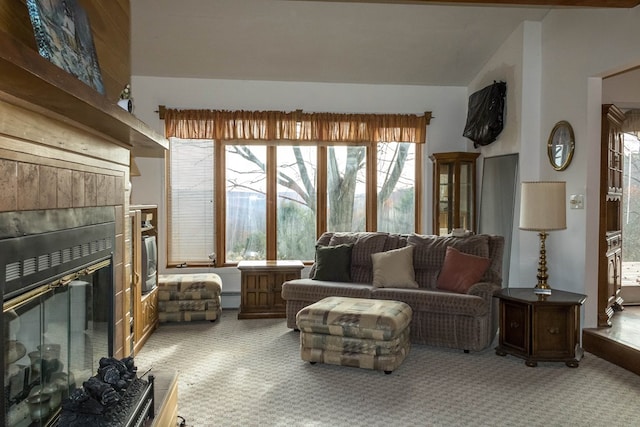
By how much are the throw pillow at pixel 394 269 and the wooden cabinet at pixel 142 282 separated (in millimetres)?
2032

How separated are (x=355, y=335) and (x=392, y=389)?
0.47m

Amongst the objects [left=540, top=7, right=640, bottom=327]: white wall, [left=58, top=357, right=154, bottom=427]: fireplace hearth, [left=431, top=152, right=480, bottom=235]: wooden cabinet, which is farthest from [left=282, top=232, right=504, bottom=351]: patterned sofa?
[left=58, top=357, right=154, bottom=427]: fireplace hearth

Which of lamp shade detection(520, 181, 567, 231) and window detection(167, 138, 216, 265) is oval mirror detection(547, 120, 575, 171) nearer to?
lamp shade detection(520, 181, 567, 231)

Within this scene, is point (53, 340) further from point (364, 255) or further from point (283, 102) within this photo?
point (283, 102)

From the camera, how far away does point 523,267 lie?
16.1ft

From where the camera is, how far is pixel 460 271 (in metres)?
4.43

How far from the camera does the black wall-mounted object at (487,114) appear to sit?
17.0ft

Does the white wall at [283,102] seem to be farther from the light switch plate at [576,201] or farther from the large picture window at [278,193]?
the light switch plate at [576,201]

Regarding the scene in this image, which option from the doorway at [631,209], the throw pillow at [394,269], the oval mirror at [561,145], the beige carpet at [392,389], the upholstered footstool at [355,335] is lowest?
the beige carpet at [392,389]

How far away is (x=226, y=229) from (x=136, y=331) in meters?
1.95

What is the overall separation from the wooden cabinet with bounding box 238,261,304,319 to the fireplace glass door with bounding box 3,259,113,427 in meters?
2.64

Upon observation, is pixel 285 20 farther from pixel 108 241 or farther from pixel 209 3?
pixel 108 241

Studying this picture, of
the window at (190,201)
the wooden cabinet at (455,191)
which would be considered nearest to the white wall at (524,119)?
the wooden cabinet at (455,191)

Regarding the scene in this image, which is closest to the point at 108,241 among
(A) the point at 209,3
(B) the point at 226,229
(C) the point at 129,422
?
(C) the point at 129,422
